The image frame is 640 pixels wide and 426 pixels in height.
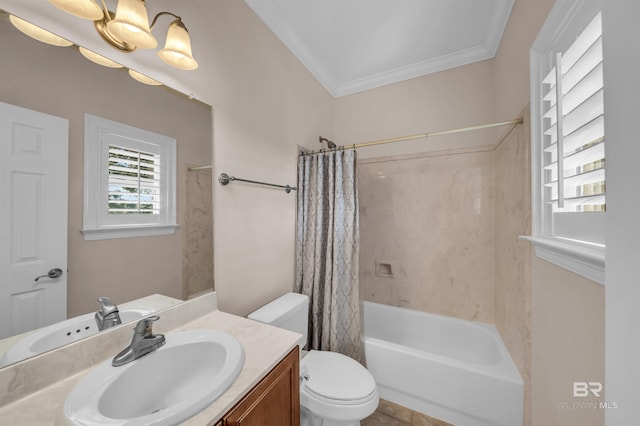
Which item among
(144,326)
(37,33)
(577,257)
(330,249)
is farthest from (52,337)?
(577,257)

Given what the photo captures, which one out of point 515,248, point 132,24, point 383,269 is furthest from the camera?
point 383,269

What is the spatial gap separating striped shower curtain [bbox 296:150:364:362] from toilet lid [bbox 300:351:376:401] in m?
0.28

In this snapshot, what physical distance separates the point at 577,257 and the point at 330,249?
1.28 m

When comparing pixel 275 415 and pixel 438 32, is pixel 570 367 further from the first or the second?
pixel 438 32

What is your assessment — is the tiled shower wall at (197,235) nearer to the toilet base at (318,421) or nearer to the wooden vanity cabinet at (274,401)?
the wooden vanity cabinet at (274,401)

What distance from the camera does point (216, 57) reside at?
3.97 ft

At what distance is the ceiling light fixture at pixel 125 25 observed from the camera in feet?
2.23

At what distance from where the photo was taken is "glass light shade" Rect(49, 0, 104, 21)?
2.15 feet

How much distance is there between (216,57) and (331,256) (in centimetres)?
144

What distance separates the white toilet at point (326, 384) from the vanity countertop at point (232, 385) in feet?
0.50

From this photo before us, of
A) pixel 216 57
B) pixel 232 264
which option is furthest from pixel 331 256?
pixel 216 57

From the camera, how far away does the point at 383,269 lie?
2.26m

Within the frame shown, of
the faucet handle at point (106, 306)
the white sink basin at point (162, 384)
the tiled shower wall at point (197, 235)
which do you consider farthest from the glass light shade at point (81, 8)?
the white sink basin at point (162, 384)

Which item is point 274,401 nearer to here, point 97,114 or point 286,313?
point 286,313
